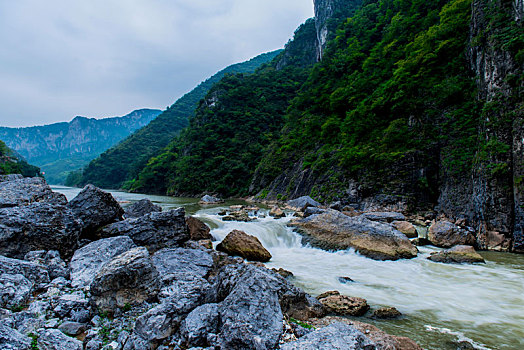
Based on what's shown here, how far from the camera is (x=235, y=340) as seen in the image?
3.30m

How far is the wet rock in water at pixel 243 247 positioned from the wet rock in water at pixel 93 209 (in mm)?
3729

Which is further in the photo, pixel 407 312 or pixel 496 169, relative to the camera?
pixel 496 169

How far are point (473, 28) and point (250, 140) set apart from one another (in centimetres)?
3712

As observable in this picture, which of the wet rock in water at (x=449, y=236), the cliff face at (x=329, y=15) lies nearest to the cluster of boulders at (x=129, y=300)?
the wet rock in water at (x=449, y=236)

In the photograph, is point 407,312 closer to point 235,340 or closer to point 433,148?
point 235,340

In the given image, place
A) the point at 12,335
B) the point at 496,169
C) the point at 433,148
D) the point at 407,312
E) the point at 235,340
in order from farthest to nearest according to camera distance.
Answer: the point at 433,148 < the point at 496,169 < the point at 407,312 < the point at 235,340 < the point at 12,335

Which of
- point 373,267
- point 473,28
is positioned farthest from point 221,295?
point 473,28

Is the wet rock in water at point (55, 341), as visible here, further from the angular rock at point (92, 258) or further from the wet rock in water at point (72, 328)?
the angular rock at point (92, 258)

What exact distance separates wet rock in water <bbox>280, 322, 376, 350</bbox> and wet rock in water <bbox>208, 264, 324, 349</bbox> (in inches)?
13.8

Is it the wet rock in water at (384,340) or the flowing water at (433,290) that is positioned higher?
the wet rock in water at (384,340)

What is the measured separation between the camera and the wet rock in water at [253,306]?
10.9 feet

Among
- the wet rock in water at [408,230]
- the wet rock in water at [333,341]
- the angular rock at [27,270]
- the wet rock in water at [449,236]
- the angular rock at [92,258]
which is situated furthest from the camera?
the wet rock in water at [408,230]

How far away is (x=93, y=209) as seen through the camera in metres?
7.70

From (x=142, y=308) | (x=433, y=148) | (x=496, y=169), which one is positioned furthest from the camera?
(x=433, y=148)
